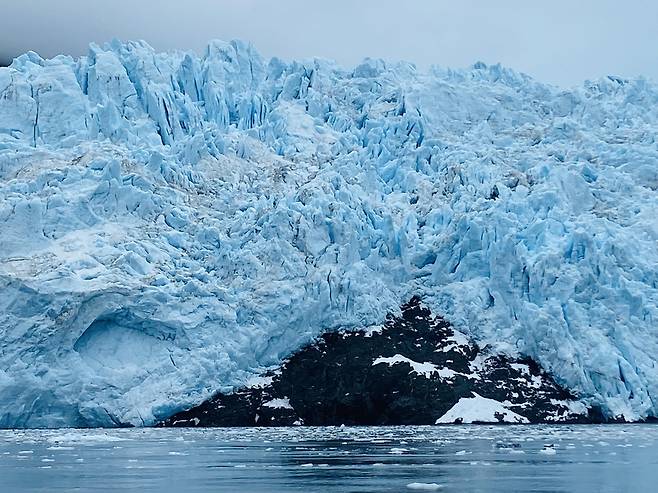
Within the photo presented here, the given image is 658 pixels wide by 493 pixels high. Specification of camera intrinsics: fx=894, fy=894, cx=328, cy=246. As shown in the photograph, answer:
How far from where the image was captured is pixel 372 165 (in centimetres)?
4878

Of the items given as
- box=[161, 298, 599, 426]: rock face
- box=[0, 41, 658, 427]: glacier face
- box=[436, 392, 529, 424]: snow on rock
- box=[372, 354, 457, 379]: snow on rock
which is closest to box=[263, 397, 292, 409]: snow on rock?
box=[161, 298, 599, 426]: rock face

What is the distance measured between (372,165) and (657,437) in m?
23.5

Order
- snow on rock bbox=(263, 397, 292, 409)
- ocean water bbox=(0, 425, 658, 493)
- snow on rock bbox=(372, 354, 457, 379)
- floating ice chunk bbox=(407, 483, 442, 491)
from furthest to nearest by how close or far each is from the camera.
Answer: snow on rock bbox=(372, 354, 457, 379) < snow on rock bbox=(263, 397, 292, 409) < ocean water bbox=(0, 425, 658, 493) < floating ice chunk bbox=(407, 483, 442, 491)

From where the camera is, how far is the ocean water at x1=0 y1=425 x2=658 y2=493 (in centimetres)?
1627

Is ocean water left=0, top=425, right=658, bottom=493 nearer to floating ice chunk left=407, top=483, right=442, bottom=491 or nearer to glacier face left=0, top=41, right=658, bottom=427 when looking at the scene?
floating ice chunk left=407, top=483, right=442, bottom=491

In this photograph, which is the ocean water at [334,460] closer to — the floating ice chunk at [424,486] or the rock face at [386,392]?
the floating ice chunk at [424,486]

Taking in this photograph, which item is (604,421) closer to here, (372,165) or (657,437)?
(657,437)

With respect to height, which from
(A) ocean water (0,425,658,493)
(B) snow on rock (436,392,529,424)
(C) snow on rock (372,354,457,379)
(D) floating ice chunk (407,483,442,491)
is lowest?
(D) floating ice chunk (407,483,442,491)

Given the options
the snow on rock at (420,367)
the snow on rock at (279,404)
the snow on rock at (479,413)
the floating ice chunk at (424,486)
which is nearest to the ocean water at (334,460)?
the floating ice chunk at (424,486)

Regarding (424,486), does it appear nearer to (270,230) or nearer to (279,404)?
(279,404)

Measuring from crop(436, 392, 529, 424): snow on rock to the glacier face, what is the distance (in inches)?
114

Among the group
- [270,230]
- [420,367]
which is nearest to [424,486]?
[420,367]

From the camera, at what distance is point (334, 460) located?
870 inches

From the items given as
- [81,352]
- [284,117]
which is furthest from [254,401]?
[284,117]
